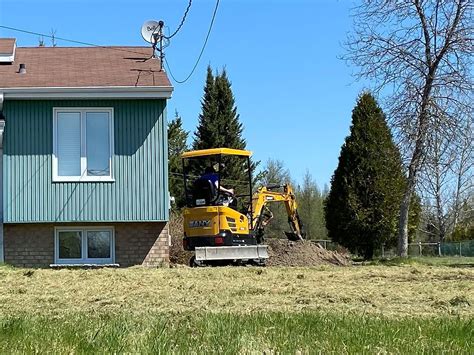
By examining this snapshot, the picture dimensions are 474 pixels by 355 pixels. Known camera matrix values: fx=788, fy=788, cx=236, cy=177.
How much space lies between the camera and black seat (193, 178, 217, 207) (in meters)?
20.6

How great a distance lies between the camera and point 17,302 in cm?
1080

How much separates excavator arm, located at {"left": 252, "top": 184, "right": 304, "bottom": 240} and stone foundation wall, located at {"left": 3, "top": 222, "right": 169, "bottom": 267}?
3.00 metres

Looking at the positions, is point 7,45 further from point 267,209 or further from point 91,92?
point 267,209

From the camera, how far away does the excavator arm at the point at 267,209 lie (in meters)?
22.7

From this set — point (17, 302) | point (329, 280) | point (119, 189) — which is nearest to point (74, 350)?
point (17, 302)

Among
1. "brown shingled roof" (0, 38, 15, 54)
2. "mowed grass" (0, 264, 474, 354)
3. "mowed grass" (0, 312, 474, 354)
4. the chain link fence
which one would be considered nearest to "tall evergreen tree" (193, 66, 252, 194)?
the chain link fence

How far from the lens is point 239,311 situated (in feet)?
30.3

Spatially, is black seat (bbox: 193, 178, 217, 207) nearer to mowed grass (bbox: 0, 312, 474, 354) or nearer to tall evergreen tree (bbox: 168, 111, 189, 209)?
mowed grass (bbox: 0, 312, 474, 354)

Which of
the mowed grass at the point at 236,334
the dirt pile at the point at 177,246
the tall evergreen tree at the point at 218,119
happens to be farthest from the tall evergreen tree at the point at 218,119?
the mowed grass at the point at 236,334

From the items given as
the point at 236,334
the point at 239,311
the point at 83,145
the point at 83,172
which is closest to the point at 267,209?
the point at 83,172

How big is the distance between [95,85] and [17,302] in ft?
34.6

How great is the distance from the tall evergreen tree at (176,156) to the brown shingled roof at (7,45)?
1359cm

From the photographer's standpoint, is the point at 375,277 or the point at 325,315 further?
the point at 375,277

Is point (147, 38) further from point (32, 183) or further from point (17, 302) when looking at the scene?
point (17, 302)
